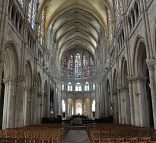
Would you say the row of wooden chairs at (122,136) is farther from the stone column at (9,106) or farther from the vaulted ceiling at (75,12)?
the vaulted ceiling at (75,12)

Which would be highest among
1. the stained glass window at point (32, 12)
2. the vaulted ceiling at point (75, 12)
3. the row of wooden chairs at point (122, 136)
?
the vaulted ceiling at point (75, 12)

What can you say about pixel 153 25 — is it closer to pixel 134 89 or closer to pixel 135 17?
pixel 135 17

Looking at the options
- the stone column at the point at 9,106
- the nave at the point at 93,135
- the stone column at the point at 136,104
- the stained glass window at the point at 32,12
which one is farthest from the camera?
the stained glass window at the point at 32,12

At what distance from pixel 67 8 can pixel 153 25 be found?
29.2 metres

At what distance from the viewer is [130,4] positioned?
21.4 m

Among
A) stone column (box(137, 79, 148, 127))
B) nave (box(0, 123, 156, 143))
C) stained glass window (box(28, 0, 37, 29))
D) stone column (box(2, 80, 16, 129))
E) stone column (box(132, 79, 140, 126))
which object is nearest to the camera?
nave (box(0, 123, 156, 143))

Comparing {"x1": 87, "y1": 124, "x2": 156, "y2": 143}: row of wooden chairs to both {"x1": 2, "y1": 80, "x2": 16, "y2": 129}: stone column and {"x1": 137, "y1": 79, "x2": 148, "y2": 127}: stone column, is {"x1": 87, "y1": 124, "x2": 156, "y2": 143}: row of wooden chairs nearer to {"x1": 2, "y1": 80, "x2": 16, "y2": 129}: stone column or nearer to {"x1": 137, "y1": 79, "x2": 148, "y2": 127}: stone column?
{"x1": 137, "y1": 79, "x2": 148, "y2": 127}: stone column

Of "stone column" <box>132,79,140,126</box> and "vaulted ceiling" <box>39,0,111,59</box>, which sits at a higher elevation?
"vaulted ceiling" <box>39,0,111,59</box>

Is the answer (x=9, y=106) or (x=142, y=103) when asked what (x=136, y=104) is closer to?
(x=142, y=103)

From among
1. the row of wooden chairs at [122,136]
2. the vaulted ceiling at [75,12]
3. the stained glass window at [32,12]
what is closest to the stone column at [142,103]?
the row of wooden chairs at [122,136]

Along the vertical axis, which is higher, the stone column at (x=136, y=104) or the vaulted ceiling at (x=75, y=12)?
the vaulted ceiling at (x=75, y=12)

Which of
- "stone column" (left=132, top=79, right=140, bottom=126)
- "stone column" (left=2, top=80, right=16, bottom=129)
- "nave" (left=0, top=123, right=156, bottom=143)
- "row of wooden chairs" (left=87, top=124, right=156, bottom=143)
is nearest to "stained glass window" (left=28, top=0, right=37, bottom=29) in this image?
"stone column" (left=2, top=80, right=16, bottom=129)

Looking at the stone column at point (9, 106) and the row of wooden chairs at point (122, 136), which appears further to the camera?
the stone column at point (9, 106)

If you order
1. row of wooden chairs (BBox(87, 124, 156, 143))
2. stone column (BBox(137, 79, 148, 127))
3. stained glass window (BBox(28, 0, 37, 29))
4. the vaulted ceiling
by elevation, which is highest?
the vaulted ceiling
